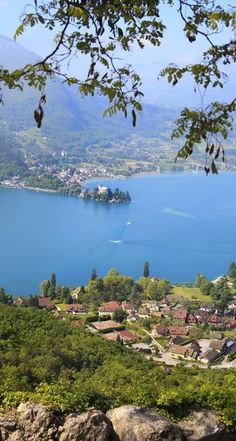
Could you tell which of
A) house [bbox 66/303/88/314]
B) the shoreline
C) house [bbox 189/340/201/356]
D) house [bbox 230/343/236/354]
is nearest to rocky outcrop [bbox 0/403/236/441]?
house [bbox 189/340/201/356]

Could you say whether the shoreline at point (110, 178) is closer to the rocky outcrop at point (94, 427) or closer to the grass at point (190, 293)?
the grass at point (190, 293)

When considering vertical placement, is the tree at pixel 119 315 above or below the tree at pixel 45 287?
below

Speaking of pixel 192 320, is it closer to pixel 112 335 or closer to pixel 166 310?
pixel 166 310

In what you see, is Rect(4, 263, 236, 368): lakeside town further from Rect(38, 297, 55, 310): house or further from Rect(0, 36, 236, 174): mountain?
Rect(0, 36, 236, 174): mountain

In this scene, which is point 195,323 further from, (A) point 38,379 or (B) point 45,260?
(A) point 38,379

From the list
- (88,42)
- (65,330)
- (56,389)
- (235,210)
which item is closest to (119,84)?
(88,42)

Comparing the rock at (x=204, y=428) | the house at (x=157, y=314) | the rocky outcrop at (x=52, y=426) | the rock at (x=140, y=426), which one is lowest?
the house at (x=157, y=314)

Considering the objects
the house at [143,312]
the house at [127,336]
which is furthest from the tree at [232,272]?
the house at [127,336]

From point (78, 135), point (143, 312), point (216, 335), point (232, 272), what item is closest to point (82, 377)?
point (216, 335)

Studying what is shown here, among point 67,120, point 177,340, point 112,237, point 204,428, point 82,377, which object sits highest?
point 67,120
